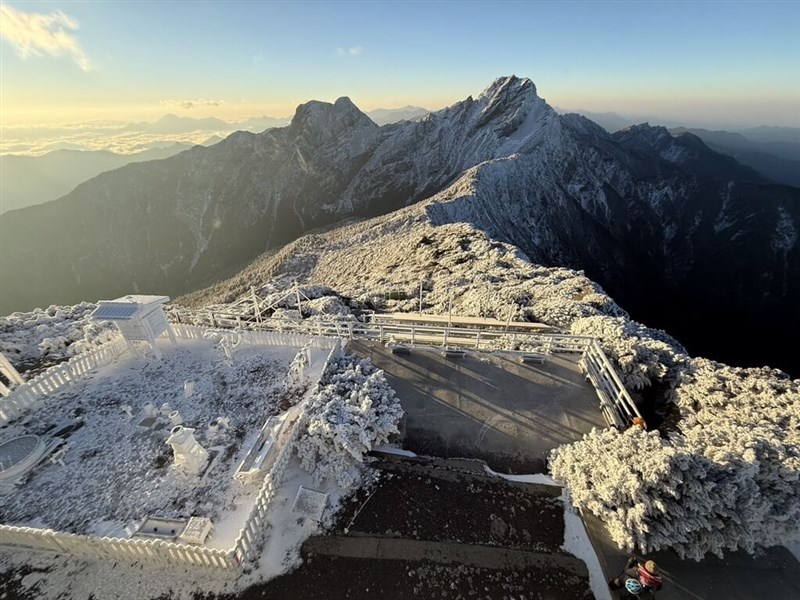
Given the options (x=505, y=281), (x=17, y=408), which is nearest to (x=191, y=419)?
(x=17, y=408)

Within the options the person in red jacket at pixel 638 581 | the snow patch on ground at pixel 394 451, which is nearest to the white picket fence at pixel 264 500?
the snow patch on ground at pixel 394 451

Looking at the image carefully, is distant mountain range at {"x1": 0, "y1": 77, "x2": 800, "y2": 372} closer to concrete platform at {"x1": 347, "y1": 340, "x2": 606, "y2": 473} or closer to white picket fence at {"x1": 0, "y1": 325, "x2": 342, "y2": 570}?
concrete platform at {"x1": 347, "y1": 340, "x2": 606, "y2": 473}

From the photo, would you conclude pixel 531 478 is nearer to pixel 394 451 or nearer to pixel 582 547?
pixel 582 547

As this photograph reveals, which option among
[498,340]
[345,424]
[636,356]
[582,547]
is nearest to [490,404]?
[498,340]

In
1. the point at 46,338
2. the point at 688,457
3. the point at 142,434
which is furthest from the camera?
the point at 46,338

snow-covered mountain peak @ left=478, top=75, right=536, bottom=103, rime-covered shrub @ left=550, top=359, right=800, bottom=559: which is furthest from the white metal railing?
snow-covered mountain peak @ left=478, top=75, right=536, bottom=103

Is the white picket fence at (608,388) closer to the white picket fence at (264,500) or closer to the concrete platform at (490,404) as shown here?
the concrete platform at (490,404)
